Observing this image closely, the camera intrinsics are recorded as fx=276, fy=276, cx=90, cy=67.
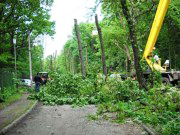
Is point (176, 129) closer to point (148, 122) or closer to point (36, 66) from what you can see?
point (148, 122)

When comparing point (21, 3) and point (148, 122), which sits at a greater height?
point (21, 3)

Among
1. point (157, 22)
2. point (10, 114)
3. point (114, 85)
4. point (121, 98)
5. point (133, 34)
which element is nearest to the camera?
point (10, 114)

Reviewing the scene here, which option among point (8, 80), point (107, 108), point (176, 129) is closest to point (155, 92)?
point (107, 108)

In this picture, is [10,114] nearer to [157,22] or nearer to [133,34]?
[133,34]

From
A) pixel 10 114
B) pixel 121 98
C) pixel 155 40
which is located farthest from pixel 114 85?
pixel 10 114

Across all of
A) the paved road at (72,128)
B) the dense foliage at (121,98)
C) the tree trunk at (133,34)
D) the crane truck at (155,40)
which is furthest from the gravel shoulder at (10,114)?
the crane truck at (155,40)

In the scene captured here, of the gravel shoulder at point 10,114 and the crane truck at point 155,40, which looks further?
the crane truck at point 155,40

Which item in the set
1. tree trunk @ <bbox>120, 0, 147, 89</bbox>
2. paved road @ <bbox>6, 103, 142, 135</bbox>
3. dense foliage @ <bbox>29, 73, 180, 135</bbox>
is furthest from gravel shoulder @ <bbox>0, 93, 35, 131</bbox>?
tree trunk @ <bbox>120, 0, 147, 89</bbox>

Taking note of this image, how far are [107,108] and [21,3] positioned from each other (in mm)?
10112

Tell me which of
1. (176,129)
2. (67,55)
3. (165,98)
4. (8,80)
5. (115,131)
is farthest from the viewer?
(67,55)

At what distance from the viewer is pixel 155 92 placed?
11805 millimetres

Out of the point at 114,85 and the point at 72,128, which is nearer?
the point at 72,128

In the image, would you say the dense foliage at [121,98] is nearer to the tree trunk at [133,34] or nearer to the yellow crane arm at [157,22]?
the tree trunk at [133,34]

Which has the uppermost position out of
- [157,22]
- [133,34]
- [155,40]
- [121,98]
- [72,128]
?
[157,22]
